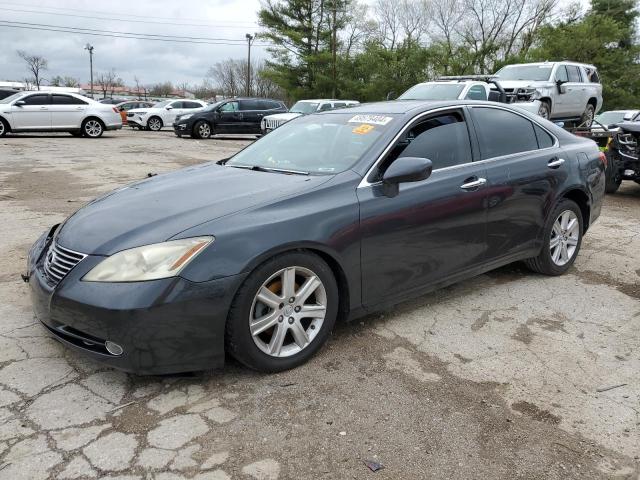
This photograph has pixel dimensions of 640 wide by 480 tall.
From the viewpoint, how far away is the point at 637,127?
8.34 m

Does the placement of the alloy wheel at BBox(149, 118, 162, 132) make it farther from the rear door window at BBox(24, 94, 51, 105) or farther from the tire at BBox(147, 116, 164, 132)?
the rear door window at BBox(24, 94, 51, 105)

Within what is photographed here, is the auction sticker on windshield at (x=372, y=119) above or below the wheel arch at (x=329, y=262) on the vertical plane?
above

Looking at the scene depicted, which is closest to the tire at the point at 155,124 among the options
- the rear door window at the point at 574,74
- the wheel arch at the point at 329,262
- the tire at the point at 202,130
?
the tire at the point at 202,130

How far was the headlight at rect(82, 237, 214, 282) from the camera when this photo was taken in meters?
2.59

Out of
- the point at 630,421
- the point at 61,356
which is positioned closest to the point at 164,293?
the point at 61,356

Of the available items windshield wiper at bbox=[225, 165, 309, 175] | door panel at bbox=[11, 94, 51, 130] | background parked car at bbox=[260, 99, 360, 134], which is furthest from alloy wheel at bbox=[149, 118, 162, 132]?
windshield wiper at bbox=[225, 165, 309, 175]

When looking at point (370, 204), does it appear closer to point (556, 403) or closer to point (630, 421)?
point (556, 403)

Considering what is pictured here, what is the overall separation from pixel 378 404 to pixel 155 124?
25.5m

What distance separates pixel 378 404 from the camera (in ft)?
8.87

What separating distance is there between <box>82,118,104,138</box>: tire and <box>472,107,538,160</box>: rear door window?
17.0m

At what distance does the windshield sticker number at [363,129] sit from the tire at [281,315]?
1.09 metres

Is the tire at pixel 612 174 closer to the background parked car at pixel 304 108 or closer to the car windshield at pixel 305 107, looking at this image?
the background parked car at pixel 304 108

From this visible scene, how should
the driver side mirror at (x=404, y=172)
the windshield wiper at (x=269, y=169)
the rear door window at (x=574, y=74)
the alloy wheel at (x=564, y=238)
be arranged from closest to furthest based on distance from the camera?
the driver side mirror at (x=404, y=172), the windshield wiper at (x=269, y=169), the alloy wheel at (x=564, y=238), the rear door window at (x=574, y=74)

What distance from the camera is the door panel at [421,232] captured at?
3246 millimetres
